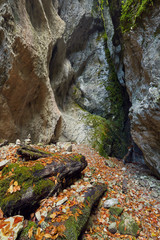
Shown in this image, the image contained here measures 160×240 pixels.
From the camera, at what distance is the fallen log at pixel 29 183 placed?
77.5 inches

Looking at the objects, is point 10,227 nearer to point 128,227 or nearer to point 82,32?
point 128,227

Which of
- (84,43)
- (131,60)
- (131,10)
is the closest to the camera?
(131,10)

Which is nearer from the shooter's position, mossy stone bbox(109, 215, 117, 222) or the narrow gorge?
mossy stone bbox(109, 215, 117, 222)

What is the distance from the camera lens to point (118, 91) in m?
14.6

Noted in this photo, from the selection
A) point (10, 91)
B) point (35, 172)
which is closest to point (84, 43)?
point (10, 91)

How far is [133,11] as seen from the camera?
244 inches

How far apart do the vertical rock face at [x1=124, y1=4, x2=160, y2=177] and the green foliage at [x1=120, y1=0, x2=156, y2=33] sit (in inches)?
10.4

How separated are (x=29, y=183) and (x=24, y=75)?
4895mm

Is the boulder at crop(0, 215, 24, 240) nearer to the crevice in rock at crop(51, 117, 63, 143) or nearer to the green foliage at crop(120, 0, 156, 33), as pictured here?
the crevice in rock at crop(51, 117, 63, 143)

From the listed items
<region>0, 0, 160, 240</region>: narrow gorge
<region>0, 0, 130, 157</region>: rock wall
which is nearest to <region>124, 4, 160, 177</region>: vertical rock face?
<region>0, 0, 160, 240</region>: narrow gorge

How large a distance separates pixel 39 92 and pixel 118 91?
10532mm

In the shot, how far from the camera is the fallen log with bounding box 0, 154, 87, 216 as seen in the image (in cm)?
197

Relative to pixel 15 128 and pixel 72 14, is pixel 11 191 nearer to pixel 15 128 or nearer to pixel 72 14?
pixel 15 128

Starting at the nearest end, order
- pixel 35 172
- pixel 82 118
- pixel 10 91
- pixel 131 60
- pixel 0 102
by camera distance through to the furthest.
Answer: pixel 35 172
pixel 0 102
pixel 10 91
pixel 131 60
pixel 82 118
